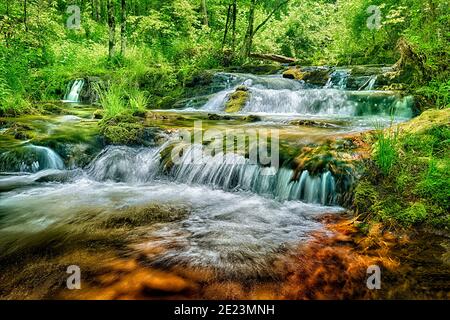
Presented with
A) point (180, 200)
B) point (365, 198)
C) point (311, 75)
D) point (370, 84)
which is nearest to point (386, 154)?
point (365, 198)

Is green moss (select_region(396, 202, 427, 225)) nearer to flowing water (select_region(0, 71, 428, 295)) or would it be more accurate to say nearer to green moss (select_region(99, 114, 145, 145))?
flowing water (select_region(0, 71, 428, 295))

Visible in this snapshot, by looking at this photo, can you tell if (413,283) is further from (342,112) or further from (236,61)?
(236,61)

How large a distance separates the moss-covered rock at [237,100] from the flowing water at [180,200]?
2.17m

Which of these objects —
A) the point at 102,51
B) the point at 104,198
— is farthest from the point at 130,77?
the point at 104,198

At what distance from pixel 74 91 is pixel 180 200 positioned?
1029 cm

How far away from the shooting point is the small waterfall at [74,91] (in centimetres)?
1270

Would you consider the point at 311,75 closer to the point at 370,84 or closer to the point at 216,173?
the point at 370,84

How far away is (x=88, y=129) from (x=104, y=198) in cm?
285

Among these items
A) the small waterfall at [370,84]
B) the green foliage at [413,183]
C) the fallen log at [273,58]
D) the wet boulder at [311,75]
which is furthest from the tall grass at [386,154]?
the fallen log at [273,58]

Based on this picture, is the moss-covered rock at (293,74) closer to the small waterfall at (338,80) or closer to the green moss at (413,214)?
the small waterfall at (338,80)

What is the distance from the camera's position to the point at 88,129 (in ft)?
23.0

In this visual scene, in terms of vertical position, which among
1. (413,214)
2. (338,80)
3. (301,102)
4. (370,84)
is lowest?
(413,214)

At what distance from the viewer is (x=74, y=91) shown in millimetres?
12883

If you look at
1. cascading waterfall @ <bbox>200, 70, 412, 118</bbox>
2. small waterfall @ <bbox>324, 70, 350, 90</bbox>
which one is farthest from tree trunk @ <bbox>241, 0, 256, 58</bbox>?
small waterfall @ <bbox>324, 70, 350, 90</bbox>
